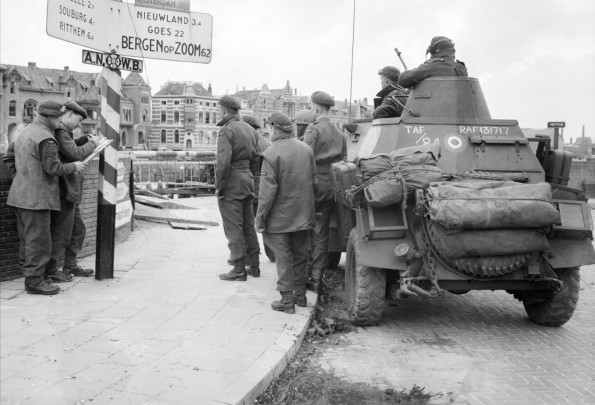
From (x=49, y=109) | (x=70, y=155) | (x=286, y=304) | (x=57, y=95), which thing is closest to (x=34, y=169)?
(x=70, y=155)

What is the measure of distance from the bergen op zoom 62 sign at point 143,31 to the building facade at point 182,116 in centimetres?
9962

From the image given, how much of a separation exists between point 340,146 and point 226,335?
3411 millimetres

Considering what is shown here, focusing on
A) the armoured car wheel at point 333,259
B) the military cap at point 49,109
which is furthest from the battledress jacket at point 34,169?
the armoured car wheel at point 333,259

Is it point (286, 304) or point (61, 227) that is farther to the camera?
point (61, 227)

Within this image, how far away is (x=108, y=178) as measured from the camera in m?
7.48

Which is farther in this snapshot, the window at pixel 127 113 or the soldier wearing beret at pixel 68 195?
the window at pixel 127 113

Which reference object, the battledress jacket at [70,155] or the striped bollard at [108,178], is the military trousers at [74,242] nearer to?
the striped bollard at [108,178]

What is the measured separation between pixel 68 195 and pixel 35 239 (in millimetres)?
603

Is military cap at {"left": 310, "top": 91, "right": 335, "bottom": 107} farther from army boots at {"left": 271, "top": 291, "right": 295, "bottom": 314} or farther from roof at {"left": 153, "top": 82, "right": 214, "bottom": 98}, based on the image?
roof at {"left": 153, "top": 82, "right": 214, "bottom": 98}

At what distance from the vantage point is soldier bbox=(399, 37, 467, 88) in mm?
7836

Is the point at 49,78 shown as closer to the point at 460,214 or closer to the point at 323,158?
the point at 323,158

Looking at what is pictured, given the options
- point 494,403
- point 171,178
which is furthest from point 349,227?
point 171,178

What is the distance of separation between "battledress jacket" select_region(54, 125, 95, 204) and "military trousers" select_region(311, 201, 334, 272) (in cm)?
268

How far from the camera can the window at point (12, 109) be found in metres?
→ 86.2
